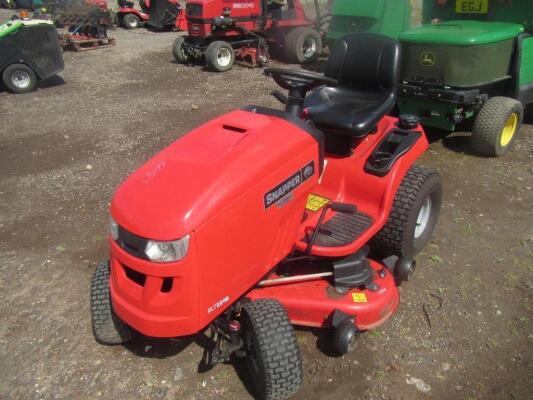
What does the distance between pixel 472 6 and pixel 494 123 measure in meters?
1.51

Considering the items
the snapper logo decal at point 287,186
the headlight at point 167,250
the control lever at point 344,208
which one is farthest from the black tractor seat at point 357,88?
the headlight at point 167,250

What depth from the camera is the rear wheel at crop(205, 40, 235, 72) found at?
7922 mm

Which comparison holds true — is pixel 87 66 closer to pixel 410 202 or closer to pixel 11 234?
pixel 11 234

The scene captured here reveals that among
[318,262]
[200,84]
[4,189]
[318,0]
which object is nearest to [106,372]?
[318,262]

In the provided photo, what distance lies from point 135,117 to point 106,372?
171 inches

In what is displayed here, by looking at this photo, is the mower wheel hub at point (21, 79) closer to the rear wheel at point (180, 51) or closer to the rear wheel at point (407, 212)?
the rear wheel at point (180, 51)

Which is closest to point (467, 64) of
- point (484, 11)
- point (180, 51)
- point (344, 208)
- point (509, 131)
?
point (509, 131)

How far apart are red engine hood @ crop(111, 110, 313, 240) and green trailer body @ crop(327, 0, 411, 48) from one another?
4054mm

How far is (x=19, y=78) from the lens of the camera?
7.36m

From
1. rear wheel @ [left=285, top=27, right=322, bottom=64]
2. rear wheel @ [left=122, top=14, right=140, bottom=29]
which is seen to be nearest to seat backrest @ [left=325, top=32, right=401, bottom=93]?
rear wheel @ [left=285, top=27, right=322, bottom=64]

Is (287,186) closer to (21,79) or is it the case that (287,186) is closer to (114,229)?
(114,229)

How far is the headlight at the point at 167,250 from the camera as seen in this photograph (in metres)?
1.71

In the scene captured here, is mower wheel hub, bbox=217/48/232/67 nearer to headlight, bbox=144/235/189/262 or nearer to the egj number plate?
the egj number plate

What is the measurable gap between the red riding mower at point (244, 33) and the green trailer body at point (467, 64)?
418 centimetres
